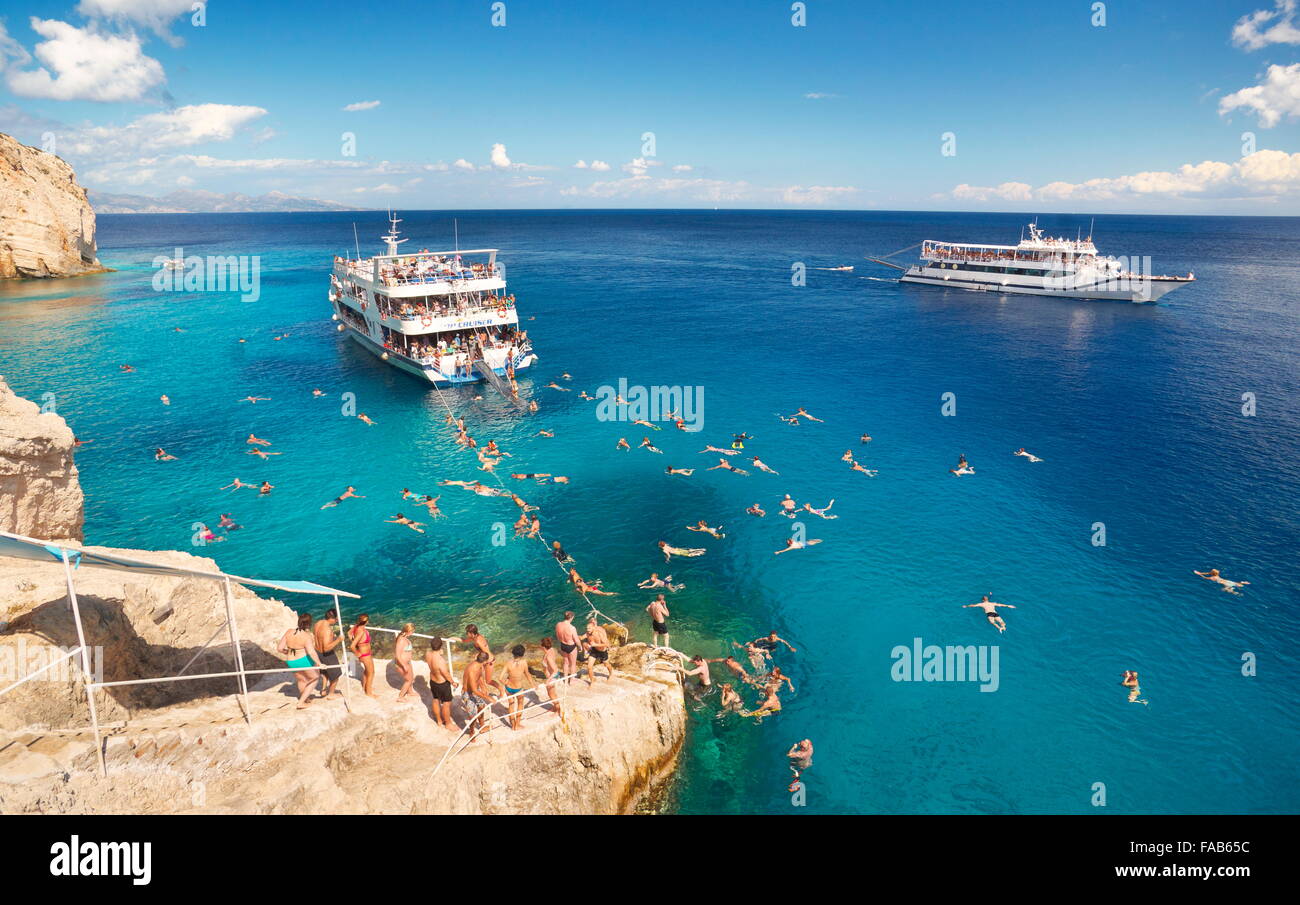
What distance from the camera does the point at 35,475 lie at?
46.0 feet

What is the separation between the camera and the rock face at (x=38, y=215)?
Result: 69.3 m

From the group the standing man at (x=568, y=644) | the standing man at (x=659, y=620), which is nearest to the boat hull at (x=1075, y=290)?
the standing man at (x=659, y=620)

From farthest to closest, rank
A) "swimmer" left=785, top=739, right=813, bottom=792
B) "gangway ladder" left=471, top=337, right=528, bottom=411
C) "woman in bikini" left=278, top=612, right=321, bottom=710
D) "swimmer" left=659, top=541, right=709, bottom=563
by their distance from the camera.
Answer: "gangway ladder" left=471, top=337, right=528, bottom=411 < "swimmer" left=659, top=541, right=709, bottom=563 < "swimmer" left=785, top=739, right=813, bottom=792 < "woman in bikini" left=278, top=612, right=321, bottom=710

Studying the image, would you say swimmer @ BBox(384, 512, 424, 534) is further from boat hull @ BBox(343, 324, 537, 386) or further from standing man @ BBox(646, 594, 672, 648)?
boat hull @ BBox(343, 324, 537, 386)

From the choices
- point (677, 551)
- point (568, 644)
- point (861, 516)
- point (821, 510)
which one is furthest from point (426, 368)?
point (568, 644)

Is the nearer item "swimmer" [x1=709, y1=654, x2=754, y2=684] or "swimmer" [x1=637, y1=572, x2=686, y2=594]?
"swimmer" [x1=709, y1=654, x2=754, y2=684]

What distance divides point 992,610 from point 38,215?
107 m

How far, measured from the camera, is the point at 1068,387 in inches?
1687

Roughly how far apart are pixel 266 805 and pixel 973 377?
1886 inches

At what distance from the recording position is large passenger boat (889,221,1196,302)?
7244cm

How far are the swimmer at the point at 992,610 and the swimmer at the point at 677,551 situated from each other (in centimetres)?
895

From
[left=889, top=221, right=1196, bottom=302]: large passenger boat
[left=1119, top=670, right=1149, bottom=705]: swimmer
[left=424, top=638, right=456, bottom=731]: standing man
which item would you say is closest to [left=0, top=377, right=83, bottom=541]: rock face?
[left=424, top=638, right=456, bottom=731]: standing man

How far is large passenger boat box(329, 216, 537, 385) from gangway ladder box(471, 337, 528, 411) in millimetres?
69

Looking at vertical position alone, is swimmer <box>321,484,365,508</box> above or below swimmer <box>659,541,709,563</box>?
above
